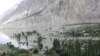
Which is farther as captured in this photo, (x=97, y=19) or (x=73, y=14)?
(x=73, y=14)

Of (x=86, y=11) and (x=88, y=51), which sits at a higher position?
(x=86, y=11)

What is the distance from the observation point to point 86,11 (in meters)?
173

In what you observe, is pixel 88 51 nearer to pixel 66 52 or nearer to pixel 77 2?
pixel 66 52

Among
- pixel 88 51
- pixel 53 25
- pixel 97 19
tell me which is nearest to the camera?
pixel 88 51

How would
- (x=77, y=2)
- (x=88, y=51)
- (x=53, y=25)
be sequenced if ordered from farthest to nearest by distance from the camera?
(x=77, y=2) < (x=53, y=25) < (x=88, y=51)

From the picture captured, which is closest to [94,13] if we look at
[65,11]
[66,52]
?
Answer: [65,11]

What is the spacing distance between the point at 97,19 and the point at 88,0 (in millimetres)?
20971

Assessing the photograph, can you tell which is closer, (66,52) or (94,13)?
(66,52)

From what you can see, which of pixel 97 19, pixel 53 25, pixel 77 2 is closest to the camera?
pixel 97 19

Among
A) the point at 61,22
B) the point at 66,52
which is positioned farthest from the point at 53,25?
the point at 66,52

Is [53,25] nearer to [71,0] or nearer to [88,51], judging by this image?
[71,0]

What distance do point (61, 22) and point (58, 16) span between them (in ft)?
25.4

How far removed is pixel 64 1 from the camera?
187500mm

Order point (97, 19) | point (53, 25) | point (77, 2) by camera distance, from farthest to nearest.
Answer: point (77, 2) → point (53, 25) → point (97, 19)
